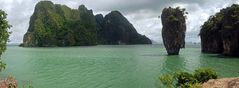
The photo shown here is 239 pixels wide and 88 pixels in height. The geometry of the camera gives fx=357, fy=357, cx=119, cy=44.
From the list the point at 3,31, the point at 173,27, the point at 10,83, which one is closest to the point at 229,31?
the point at 173,27

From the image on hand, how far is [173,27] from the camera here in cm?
9388

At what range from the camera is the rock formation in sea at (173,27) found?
9325 cm

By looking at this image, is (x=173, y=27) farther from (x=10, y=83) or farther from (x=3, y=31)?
(x=10, y=83)

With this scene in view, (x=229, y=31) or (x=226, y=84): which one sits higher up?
(x=229, y=31)

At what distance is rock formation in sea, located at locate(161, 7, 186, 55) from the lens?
93.2 metres

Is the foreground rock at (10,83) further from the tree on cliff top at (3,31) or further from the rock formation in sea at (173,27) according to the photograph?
the rock formation in sea at (173,27)

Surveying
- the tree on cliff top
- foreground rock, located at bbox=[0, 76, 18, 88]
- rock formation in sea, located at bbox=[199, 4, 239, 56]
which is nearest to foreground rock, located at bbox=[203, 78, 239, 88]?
foreground rock, located at bbox=[0, 76, 18, 88]

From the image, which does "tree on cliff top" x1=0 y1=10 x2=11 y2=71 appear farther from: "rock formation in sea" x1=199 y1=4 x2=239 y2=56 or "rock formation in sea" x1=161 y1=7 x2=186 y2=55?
"rock formation in sea" x1=161 y1=7 x2=186 y2=55

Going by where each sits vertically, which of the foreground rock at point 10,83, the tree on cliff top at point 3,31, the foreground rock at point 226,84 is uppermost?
the tree on cliff top at point 3,31

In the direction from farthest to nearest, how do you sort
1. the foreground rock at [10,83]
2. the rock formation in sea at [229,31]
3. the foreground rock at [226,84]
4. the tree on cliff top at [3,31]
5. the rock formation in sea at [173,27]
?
the rock formation in sea at [173,27] < the rock formation in sea at [229,31] < the tree on cliff top at [3,31] < the foreground rock at [226,84] < the foreground rock at [10,83]

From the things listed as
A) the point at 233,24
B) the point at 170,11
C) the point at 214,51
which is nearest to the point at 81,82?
the point at 233,24

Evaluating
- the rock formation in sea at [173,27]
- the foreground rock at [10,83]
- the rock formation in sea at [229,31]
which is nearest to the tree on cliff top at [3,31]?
the foreground rock at [10,83]

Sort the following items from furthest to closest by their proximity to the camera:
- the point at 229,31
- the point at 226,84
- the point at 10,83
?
the point at 229,31 → the point at 226,84 → the point at 10,83

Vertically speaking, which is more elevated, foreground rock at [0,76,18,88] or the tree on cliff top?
the tree on cliff top
